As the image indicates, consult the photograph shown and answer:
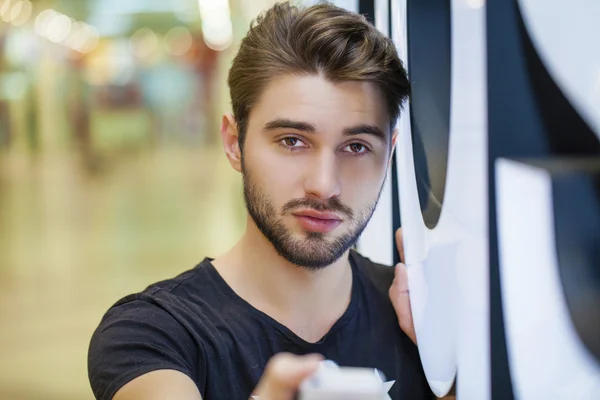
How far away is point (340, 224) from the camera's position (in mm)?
1174

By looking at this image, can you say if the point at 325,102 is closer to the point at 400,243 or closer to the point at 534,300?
the point at 400,243

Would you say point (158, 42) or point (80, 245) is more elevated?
point (158, 42)

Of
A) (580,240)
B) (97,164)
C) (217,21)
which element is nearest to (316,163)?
(580,240)

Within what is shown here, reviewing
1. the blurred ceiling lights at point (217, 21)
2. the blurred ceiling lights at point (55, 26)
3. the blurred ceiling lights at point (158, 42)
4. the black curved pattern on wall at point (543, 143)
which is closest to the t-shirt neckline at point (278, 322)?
Answer: the black curved pattern on wall at point (543, 143)

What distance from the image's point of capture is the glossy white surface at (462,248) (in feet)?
2.63

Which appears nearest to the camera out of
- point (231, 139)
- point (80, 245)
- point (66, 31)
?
point (231, 139)

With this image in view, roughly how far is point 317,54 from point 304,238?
0.30 metres

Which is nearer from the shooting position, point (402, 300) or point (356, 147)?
point (356, 147)

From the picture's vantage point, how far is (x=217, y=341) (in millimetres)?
1202

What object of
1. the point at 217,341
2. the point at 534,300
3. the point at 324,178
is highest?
the point at 324,178

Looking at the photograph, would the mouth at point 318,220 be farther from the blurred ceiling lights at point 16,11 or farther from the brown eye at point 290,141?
the blurred ceiling lights at point 16,11

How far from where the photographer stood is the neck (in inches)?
51.5

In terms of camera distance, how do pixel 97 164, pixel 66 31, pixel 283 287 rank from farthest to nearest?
pixel 66 31 → pixel 97 164 → pixel 283 287

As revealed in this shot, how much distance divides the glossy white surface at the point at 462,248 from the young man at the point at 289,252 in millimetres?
111
